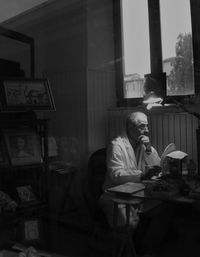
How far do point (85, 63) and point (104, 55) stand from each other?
84 millimetres

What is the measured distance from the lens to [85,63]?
1.22 metres

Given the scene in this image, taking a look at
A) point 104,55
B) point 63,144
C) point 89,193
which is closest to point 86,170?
point 89,193

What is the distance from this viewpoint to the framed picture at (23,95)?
145cm

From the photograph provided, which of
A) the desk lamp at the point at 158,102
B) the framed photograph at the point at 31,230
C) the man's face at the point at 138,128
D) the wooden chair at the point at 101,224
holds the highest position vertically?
the desk lamp at the point at 158,102

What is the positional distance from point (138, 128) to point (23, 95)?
0.66 meters

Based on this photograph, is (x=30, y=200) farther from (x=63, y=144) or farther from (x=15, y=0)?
(x=15, y=0)

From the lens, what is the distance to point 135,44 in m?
1.09

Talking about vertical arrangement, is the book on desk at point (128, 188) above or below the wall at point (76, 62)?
below

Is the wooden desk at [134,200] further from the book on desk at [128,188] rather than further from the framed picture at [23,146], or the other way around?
the framed picture at [23,146]

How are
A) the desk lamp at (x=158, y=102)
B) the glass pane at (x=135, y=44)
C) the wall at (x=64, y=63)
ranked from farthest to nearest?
the wall at (x=64, y=63) < the glass pane at (x=135, y=44) < the desk lamp at (x=158, y=102)

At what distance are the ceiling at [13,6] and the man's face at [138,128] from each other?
75 centimetres

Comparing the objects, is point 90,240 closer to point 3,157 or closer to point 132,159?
point 132,159

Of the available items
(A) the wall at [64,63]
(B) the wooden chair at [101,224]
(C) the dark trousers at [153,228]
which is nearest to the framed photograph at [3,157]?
(A) the wall at [64,63]

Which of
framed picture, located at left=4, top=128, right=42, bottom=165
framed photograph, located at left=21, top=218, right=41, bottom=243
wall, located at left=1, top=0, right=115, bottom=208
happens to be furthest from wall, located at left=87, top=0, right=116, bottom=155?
framed photograph, located at left=21, top=218, right=41, bottom=243
